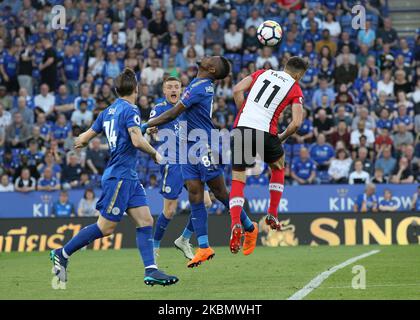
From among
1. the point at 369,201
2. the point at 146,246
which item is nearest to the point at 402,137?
the point at 369,201

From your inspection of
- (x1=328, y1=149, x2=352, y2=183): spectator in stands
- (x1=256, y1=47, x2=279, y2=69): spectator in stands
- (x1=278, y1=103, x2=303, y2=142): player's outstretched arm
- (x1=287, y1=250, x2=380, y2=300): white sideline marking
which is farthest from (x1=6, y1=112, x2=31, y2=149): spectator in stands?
(x1=278, y1=103, x2=303, y2=142): player's outstretched arm

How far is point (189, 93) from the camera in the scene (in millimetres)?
12414

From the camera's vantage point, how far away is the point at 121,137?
11.1 meters

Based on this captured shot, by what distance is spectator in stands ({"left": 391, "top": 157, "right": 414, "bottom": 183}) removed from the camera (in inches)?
914

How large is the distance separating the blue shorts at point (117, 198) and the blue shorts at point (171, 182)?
344 cm

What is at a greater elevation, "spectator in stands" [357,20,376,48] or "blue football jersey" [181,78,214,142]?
"spectator in stands" [357,20,376,48]

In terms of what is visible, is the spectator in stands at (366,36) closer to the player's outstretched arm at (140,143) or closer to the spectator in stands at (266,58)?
the spectator in stands at (266,58)

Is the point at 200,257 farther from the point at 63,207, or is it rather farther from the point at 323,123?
the point at 323,123

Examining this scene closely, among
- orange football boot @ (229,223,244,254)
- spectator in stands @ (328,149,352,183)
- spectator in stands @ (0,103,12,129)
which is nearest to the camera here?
orange football boot @ (229,223,244,254)

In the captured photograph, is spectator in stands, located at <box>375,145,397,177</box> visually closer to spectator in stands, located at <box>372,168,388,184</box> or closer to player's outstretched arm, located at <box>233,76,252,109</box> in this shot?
spectator in stands, located at <box>372,168,388,184</box>

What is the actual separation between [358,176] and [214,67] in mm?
11303

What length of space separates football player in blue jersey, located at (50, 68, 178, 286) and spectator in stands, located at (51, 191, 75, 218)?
1174 cm

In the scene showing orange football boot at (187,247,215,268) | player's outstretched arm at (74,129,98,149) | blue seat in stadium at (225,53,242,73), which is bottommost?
orange football boot at (187,247,215,268)

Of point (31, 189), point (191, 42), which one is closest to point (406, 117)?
point (191, 42)
